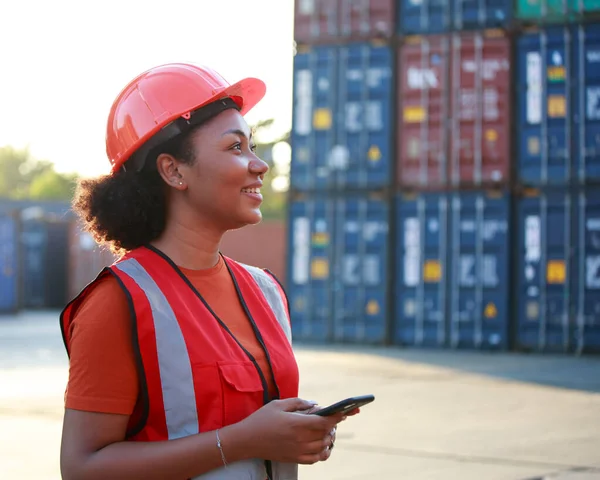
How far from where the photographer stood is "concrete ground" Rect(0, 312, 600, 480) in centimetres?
595

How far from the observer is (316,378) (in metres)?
10.8

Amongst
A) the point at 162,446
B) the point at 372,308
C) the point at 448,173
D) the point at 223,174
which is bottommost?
the point at 372,308

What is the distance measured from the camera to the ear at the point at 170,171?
2260 millimetres

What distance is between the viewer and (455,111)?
49.9ft

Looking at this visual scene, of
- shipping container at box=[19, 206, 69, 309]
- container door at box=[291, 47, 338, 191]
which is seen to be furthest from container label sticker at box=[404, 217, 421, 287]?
shipping container at box=[19, 206, 69, 309]

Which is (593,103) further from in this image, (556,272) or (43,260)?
(43,260)

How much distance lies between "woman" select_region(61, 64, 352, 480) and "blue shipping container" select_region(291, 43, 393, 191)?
13503 millimetres

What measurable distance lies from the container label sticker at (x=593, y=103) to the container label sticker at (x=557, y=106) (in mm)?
323

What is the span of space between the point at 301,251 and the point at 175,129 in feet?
46.2

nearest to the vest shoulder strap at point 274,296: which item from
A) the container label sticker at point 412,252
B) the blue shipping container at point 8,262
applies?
the container label sticker at point 412,252

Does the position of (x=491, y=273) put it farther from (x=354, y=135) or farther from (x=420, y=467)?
(x=420, y=467)

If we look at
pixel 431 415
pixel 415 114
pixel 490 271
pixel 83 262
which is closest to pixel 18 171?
pixel 83 262

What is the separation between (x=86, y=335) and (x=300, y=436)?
0.47 metres

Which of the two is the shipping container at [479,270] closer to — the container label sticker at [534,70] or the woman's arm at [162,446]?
the container label sticker at [534,70]
